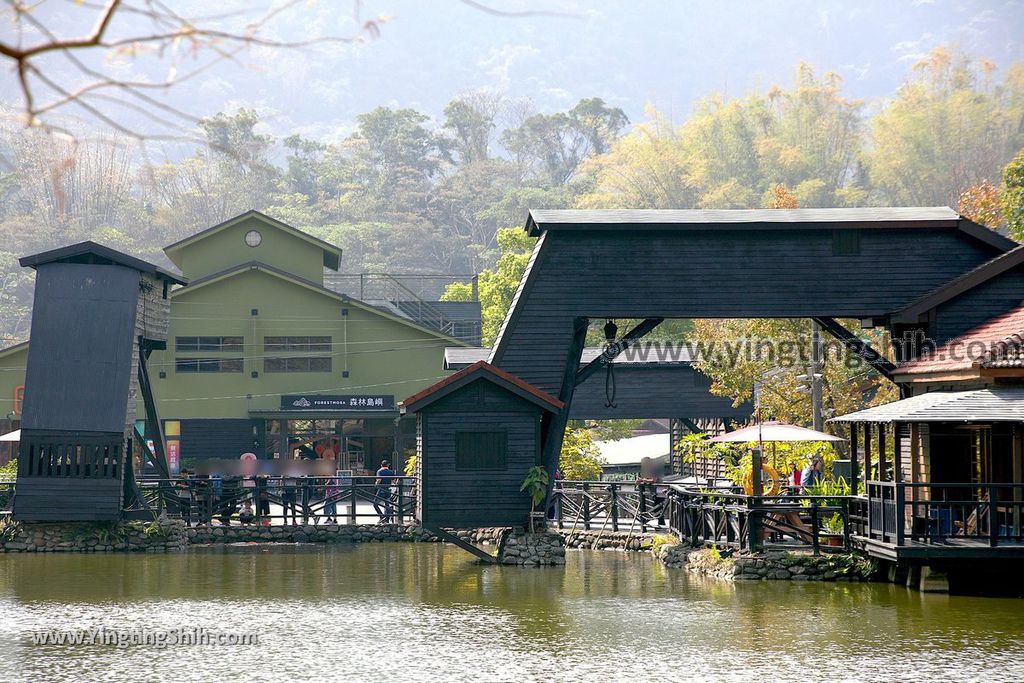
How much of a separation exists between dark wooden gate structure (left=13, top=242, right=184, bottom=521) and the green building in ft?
51.5

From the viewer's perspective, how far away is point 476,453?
88.5 feet

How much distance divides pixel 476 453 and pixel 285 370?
2270 cm

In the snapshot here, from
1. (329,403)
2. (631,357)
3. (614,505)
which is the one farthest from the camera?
(329,403)

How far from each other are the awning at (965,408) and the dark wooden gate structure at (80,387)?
17.4 metres

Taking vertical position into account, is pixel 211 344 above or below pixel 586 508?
above

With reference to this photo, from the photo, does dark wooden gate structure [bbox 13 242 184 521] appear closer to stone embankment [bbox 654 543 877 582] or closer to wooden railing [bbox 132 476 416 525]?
wooden railing [bbox 132 476 416 525]

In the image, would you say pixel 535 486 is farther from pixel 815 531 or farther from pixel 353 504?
pixel 353 504

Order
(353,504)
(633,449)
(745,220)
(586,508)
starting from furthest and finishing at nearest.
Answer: (633,449)
(353,504)
(586,508)
(745,220)

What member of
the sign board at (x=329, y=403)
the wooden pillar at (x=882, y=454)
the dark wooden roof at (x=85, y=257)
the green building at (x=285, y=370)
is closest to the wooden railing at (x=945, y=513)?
the wooden pillar at (x=882, y=454)

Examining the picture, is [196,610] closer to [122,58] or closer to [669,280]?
[669,280]

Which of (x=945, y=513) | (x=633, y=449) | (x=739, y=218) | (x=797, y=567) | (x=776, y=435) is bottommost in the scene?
(x=797, y=567)

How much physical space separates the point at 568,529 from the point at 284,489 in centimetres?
Answer: 749

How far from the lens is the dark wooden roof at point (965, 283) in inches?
995

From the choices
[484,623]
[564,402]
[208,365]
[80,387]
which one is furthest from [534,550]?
[208,365]
